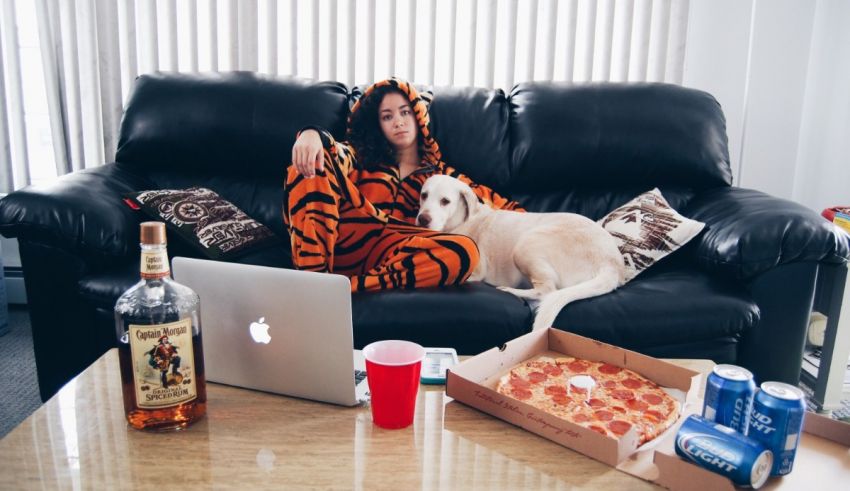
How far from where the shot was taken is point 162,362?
2.80 ft

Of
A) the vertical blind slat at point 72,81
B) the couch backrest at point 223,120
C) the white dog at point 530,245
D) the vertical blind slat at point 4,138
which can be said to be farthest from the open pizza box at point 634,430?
the vertical blind slat at point 4,138

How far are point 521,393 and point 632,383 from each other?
20cm

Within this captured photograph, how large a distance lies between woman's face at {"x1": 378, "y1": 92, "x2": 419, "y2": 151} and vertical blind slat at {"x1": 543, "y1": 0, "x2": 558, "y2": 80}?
894 millimetres

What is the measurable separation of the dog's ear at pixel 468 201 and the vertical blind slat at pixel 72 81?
174cm

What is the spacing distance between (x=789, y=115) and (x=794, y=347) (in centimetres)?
137

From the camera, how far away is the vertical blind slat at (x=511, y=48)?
2.53m

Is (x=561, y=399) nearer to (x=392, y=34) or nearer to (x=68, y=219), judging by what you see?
(x=68, y=219)

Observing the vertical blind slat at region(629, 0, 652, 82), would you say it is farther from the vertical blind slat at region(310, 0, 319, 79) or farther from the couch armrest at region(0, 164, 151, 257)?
the couch armrest at region(0, 164, 151, 257)

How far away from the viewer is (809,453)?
85 cm

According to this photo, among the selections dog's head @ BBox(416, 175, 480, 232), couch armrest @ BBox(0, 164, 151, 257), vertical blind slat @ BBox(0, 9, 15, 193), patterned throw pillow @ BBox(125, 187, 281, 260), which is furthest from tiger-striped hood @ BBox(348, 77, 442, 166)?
vertical blind slat @ BBox(0, 9, 15, 193)

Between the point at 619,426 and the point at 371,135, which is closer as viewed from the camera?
the point at 619,426

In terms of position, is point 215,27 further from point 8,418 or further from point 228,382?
point 228,382

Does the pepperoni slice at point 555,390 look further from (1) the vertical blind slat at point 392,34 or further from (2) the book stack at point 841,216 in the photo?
(1) the vertical blind slat at point 392,34

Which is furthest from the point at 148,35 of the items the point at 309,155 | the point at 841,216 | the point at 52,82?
the point at 841,216
